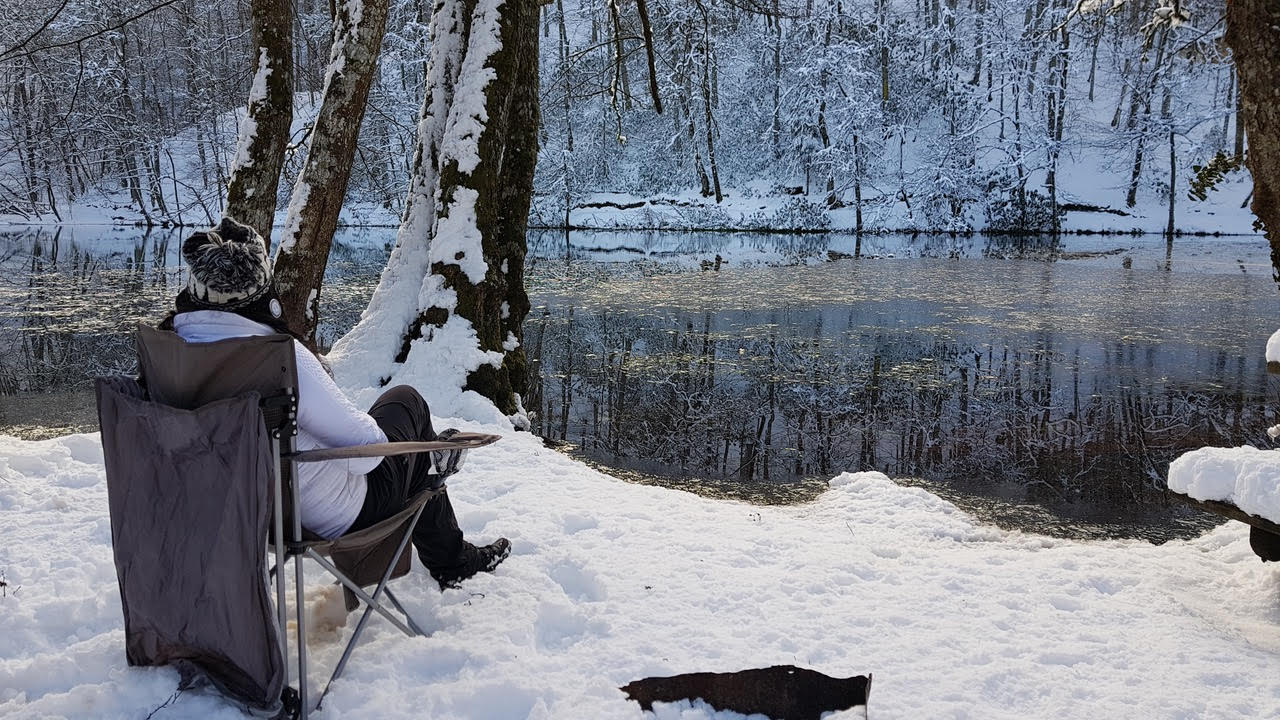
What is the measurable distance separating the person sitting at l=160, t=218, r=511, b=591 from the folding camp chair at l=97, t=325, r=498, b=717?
103mm

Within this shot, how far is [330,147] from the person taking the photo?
693cm

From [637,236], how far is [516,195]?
25798mm

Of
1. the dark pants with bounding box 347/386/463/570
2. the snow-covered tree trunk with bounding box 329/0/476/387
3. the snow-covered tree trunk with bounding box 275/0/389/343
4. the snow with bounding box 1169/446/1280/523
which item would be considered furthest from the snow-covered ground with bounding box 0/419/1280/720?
the snow-covered tree trunk with bounding box 275/0/389/343

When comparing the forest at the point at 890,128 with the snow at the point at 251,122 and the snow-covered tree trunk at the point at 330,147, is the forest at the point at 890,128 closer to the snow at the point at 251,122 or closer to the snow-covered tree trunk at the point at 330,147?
the snow at the point at 251,122

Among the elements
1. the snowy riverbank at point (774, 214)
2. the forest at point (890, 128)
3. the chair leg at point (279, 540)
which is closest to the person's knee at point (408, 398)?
the chair leg at point (279, 540)

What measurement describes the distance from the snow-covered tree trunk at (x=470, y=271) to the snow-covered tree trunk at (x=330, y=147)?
61 cm

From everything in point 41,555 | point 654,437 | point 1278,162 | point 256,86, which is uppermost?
point 256,86

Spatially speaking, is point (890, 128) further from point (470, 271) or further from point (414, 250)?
point (470, 271)

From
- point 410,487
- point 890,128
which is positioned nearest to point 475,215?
point 410,487

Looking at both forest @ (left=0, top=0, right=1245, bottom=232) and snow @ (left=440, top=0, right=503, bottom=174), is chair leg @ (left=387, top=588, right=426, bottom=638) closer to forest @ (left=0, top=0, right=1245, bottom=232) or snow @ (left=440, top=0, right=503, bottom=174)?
snow @ (left=440, top=0, right=503, bottom=174)

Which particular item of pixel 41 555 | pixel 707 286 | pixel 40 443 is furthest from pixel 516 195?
pixel 707 286

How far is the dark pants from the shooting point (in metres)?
2.72

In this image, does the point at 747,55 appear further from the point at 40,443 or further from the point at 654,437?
the point at 40,443

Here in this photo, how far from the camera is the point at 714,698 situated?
2582mm
